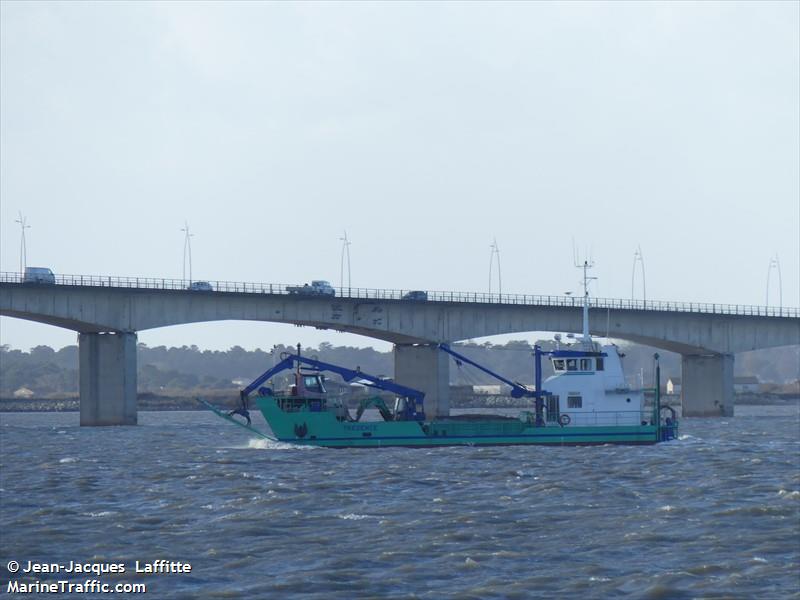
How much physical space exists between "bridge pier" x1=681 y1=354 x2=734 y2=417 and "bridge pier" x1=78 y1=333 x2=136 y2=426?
173 ft

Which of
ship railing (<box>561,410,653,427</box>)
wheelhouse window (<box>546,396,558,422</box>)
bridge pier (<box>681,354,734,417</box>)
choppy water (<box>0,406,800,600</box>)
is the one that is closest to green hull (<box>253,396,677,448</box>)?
ship railing (<box>561,410,653,427</box>)

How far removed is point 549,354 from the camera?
68812 millimetres

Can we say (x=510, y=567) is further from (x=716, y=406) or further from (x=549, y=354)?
(x=716, y=406)

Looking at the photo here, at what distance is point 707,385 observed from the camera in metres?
121

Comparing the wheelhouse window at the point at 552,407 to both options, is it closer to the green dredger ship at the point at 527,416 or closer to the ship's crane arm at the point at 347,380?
the green dredger ship at the point at 527,416

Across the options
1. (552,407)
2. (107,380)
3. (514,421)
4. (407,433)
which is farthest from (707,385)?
(407,433)

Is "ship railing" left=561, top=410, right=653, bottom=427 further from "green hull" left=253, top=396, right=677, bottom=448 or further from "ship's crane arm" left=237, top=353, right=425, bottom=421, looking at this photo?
"ship's crane arm" left=237, top=353, right=425, bottom=421

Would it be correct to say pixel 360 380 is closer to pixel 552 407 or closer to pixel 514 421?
pixel 514 421

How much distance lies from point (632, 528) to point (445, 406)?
72745mm

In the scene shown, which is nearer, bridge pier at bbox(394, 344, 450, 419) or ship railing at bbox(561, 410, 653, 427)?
ship railing at bbox(561, 410, 653, 427)

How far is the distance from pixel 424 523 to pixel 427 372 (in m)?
73.3

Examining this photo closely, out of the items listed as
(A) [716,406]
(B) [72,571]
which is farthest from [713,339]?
(B) [72,571]

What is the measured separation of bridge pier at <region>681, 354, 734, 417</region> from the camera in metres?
119

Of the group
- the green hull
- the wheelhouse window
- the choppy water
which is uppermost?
the wheelhouse window
